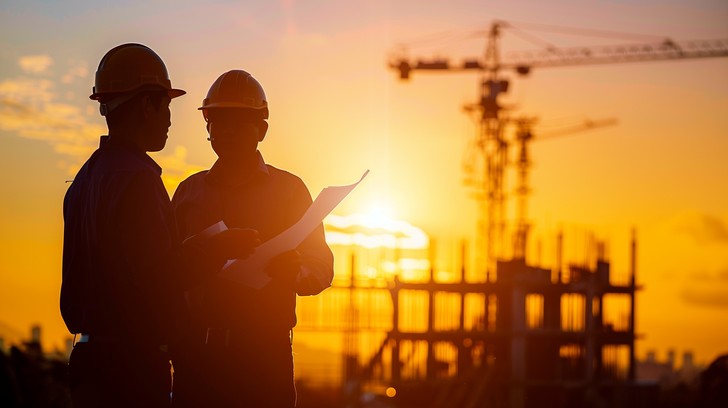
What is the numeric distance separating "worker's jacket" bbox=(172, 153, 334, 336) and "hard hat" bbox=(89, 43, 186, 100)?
116 cm

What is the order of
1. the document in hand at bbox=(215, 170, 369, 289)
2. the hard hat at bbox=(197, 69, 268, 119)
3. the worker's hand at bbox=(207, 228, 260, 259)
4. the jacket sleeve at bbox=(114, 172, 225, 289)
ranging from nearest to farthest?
the jacket sleeve at bbox=(114, 172, 225, 289)
the worker's hand at bbox=(207, 228, 260, 259)
the document in hand at bbox=(215, 170, 369, 289)
the hard hat at bbox=(197, 69, 268, 119)

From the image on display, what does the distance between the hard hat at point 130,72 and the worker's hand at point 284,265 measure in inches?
39.0

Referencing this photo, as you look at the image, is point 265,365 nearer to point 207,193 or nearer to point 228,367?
point 228,367

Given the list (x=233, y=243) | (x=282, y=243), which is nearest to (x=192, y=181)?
(x=282, y=243)

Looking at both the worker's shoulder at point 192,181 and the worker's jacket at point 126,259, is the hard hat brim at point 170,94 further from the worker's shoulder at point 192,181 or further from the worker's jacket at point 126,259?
the worker's shoulder at point 192,181

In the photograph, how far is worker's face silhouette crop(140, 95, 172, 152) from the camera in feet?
17.4

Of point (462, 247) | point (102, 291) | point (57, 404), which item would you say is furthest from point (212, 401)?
point (462, 247)

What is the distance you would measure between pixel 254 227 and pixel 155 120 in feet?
4.11

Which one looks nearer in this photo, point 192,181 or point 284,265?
point 284,265

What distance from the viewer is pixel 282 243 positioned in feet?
19.6

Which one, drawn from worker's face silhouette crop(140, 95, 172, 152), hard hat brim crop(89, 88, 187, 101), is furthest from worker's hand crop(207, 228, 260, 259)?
hard hat brim crop(89, 88, 187, 101)

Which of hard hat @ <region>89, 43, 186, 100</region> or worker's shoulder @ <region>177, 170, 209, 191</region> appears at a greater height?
hard hat @ <region>89, 43, 186, 100</region>

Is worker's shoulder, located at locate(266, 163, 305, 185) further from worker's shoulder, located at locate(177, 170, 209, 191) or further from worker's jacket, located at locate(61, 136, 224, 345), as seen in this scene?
worker's jacket, located at locate(61, 136, 224, 345)

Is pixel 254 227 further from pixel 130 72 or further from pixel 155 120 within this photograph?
pixel 130 72
